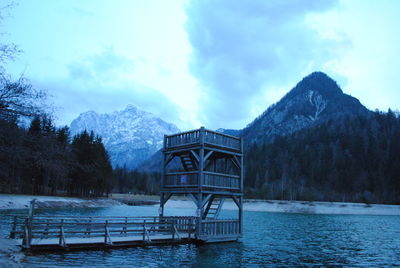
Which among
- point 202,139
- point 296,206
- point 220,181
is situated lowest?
point 296,206

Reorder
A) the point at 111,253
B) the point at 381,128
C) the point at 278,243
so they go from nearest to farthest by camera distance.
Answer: the point at 111,253, the point at 278,243, the point at 381,128

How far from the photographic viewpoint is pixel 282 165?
541 feet

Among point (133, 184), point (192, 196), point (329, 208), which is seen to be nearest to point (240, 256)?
point (192, 196)

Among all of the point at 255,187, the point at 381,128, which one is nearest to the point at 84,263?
the point at 255,187

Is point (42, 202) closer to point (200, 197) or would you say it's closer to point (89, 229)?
point (89, 229)

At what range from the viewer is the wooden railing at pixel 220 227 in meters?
25.3

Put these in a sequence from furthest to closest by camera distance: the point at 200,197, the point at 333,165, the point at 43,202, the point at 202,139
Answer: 1. the point at 333,165
2. the point at 43,202
3. the point at 202,139
4. the point at 200,197

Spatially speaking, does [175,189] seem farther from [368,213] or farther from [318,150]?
[318,150]

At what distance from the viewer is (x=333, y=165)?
15512cm

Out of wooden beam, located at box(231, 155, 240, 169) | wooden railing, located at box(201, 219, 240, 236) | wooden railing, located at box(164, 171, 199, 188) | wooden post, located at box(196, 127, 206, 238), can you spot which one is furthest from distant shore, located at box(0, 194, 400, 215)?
wooden post, located at box(196, 127, 206, 238)

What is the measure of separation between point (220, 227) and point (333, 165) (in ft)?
464

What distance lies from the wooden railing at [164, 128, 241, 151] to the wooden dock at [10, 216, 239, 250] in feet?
18.8

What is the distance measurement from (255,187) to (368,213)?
207ft

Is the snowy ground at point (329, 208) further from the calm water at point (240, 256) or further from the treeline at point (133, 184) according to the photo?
the treeline at point (133, 184)
